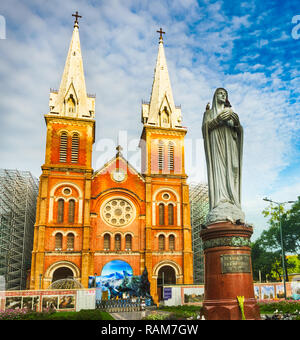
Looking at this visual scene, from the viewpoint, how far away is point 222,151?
13445 millimetres

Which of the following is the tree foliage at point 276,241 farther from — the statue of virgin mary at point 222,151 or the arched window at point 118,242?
Answer: the statue of virgin mary at point 222,151

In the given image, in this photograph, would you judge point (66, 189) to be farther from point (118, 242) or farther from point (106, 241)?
point (118, 242)

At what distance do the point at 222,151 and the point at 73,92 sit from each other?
31923mm

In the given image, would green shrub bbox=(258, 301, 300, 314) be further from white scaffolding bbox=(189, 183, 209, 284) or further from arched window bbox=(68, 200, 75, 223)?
white scaffolding bbox=(189, 183, 209, 284)

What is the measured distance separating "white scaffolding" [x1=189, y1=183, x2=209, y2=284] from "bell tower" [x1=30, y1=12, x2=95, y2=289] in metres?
19.7

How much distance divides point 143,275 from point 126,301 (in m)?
3.47

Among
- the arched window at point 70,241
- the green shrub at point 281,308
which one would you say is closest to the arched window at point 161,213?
the arched window at point 70,241

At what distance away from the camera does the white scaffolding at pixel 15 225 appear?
4397 cm

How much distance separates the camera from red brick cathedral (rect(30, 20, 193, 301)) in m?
36.2

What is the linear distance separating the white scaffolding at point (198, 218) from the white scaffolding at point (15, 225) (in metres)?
22.1

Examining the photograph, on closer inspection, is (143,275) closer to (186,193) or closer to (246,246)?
(186,193)

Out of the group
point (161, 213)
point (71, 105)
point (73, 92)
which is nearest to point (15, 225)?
point (71, 105)

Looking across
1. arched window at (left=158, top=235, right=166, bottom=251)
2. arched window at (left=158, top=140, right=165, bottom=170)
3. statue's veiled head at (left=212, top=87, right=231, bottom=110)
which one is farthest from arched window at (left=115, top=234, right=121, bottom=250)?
statue's veiled head at (left=212, top=87, right=231, bottom=110)
